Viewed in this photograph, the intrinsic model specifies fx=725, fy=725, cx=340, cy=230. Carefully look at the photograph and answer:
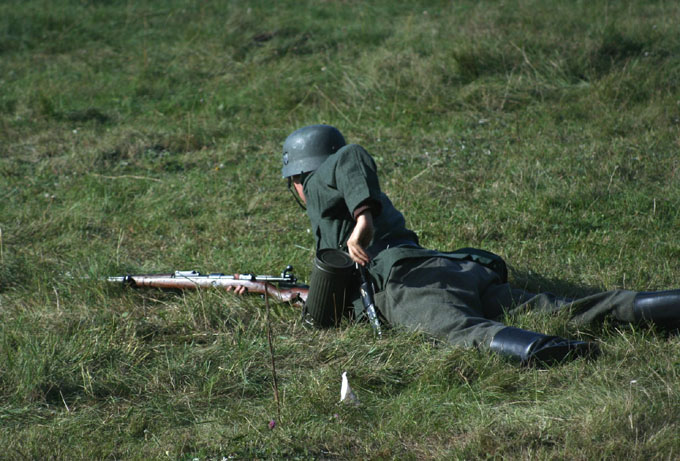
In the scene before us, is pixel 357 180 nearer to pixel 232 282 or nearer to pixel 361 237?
pixel 361 237

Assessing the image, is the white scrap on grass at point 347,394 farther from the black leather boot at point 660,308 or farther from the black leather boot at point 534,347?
the black leather boot at point 660,308

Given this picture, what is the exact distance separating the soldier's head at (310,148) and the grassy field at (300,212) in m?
0.86

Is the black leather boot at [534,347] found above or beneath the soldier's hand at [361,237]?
beneath

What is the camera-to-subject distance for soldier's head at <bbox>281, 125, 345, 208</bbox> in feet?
14.6

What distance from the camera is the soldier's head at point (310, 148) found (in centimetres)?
446

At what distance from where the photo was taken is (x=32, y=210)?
6.41 meters

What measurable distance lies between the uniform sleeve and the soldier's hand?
47mm

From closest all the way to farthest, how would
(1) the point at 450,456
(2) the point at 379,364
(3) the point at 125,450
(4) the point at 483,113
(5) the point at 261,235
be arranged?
1. (1) the point at 450,456
2. (3) the point at 125,450
3. (2) the point at 379,364
4. (5) the point at 261,235
5. (4) the point at 483,113

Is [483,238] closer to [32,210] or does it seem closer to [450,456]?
[450,456]

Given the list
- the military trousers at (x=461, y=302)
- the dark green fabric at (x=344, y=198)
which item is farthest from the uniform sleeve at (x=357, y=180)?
the military trousers at (x=461, y=302)

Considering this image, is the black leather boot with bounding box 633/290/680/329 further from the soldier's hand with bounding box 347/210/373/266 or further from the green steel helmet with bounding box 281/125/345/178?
the green steel helmet with bounding box 281/125/345/178

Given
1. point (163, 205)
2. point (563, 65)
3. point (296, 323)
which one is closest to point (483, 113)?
point (563, 65)

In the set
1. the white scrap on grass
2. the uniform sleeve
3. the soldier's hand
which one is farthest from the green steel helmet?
→ the white scrap on grass

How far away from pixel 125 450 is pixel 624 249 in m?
3.62
